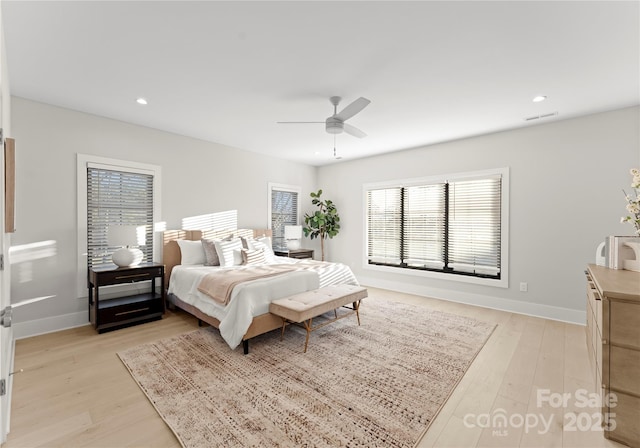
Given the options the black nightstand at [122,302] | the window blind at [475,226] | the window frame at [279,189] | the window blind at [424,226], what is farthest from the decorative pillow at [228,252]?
the window blind at [475,226]

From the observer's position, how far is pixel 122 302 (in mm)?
3688

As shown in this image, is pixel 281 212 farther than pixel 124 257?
Yes

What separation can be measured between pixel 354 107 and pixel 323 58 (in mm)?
577

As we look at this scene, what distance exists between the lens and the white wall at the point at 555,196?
3.57 metres

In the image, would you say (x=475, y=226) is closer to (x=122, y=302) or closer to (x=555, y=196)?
(x=555, y=196)

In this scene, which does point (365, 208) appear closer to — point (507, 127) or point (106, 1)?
point (507, 127)

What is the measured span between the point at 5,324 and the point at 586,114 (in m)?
5.90

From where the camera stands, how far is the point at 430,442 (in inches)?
70.1

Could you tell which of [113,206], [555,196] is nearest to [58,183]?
[113,206]

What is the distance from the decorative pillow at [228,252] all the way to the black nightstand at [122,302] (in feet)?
2.56

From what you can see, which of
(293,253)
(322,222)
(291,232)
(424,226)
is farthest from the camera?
(322,222)

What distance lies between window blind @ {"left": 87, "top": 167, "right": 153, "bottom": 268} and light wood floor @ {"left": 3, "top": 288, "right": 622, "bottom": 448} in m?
1.08

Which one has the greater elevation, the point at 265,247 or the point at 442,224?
the point at 442,224

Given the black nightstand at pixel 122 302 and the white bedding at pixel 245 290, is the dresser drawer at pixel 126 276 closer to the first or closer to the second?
the black nightstand at pixel 122 302
